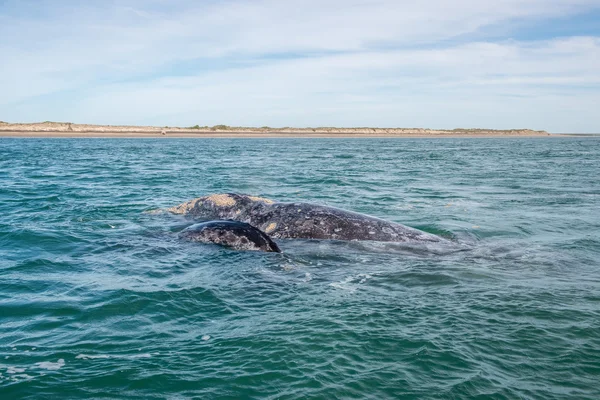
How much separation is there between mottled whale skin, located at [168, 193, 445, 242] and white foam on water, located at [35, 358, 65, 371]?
20.3ft

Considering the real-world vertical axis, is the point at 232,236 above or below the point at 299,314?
above

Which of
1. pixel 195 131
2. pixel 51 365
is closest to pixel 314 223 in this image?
pixel 51 365

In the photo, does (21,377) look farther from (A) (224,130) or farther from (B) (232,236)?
(A) (224,130)

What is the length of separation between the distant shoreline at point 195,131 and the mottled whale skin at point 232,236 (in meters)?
97.9

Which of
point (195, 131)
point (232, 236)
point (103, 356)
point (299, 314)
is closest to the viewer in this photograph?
point (103, 356)

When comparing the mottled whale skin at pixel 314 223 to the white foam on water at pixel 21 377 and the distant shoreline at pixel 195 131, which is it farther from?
the distant shoreline at pixel 195 131

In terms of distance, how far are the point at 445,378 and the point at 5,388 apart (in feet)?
13.6

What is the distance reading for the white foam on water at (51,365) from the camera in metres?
5.05

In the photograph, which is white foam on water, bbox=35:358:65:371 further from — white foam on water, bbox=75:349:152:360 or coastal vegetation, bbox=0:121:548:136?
coastal vegetation, bbox=0:121:548:136

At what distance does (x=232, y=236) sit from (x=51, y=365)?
5089mm

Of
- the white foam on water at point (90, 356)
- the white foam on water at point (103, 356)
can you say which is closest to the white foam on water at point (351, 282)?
the white foam on water at point (103, 356)

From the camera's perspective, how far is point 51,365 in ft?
16.8

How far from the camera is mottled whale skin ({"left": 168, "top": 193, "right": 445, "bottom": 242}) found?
10789 mm

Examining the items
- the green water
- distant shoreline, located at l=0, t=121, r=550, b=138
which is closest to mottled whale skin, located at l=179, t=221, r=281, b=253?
the green water
